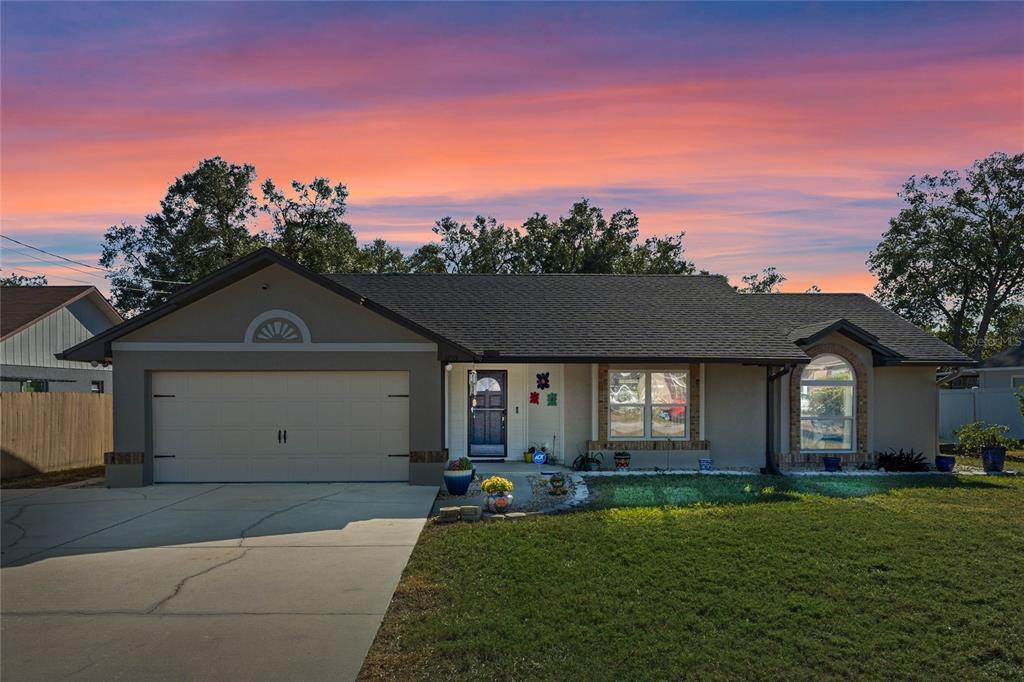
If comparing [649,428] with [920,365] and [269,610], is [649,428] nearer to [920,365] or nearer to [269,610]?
[920,365]

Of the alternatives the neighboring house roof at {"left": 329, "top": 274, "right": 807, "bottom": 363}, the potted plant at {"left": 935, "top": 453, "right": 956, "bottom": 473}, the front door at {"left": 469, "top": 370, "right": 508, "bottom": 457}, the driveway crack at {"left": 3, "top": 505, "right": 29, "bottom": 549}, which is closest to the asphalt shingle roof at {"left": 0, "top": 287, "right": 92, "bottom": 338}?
the neighboring house roof at {"left": 329, "top": 274, "right": 807, "bottom": 363}

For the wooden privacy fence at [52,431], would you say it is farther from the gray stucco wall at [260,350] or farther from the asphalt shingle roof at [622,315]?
the asphalt shingle roof at [622,315]

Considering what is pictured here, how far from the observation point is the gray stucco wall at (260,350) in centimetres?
1403

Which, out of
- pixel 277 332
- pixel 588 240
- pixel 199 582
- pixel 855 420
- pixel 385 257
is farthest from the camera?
pixel 385 257

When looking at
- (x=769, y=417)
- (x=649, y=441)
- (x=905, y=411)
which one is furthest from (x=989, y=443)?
(x=649, y=441)

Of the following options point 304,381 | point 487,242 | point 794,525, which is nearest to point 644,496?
point 794,525

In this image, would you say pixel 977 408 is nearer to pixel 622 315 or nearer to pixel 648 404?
pixel 622 315

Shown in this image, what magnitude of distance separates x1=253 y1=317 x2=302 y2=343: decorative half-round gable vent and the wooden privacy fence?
16.8ft

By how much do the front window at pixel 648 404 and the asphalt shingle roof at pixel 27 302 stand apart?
16803mm

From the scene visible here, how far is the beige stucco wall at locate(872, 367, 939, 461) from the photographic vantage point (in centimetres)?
1686

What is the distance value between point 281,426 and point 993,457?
50.0 ft

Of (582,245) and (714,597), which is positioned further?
(582,245)

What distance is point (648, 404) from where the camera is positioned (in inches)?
641

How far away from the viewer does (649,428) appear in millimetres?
16203
